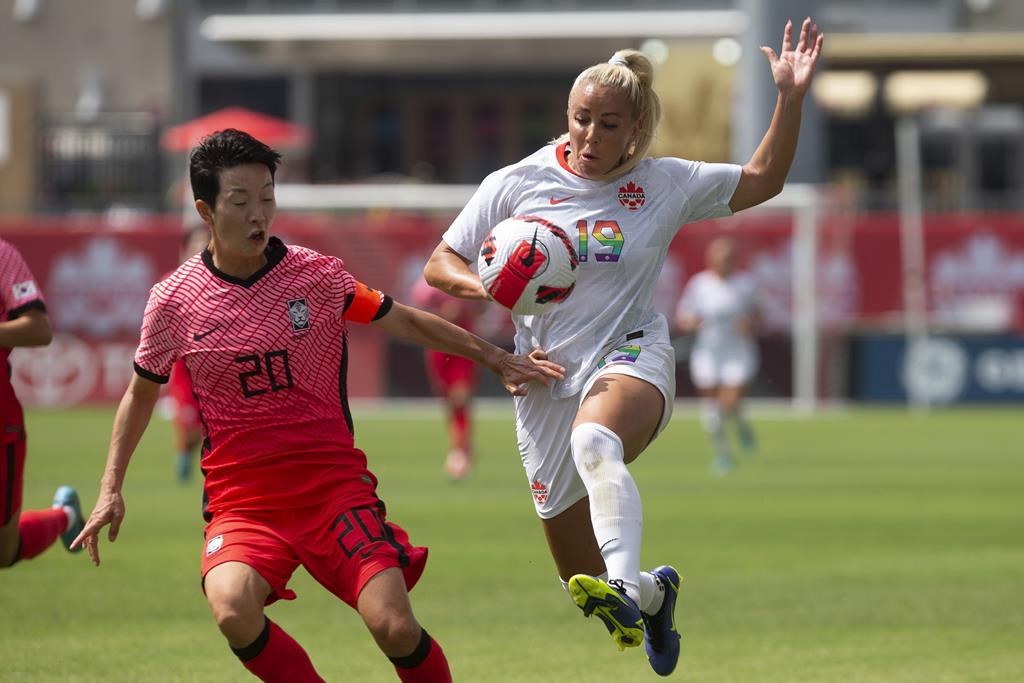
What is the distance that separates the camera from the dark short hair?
6.27 meters

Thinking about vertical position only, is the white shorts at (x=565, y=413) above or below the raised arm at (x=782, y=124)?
below

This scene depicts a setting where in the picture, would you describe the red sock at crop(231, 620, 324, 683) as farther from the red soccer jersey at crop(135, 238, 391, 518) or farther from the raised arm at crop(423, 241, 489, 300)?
the raised arm at crop(423, 241, 489, 300)

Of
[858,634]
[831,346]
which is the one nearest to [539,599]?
[858,634]

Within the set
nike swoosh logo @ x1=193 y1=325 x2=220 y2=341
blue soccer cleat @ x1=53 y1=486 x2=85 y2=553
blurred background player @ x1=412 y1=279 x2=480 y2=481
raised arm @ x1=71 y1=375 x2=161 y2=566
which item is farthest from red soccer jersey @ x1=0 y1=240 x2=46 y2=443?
blurred background player @ x1=412 y1=279 x2=480 y2=481

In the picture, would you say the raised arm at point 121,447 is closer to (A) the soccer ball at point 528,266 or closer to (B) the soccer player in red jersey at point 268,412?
(B) the soccer player in red jersey at point 268,412

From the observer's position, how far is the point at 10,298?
8109 millimetres

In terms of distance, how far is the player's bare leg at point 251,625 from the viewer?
600 centimetres

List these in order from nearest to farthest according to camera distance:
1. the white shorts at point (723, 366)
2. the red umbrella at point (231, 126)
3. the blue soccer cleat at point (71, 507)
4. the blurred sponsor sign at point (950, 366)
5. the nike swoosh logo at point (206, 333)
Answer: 1. the nike swoosh logo at point (206, 333)
2. the blue soccer cleat at point (71, 507)
3. the white shorts at point (723, 366)
4. the blurred sponsor sign at point (950, 366)
5. the red umbrella at point (231, 126)

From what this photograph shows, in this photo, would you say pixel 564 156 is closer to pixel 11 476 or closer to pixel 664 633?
pixel 664 633

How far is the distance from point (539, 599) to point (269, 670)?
4535 mm

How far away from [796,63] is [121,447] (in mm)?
2919

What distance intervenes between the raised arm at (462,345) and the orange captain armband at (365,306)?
3cm

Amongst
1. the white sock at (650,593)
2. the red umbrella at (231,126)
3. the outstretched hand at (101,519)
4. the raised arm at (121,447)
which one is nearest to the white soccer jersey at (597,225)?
the white sock at (650,593)

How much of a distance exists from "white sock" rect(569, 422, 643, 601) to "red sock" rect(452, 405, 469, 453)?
10562 millimetres
